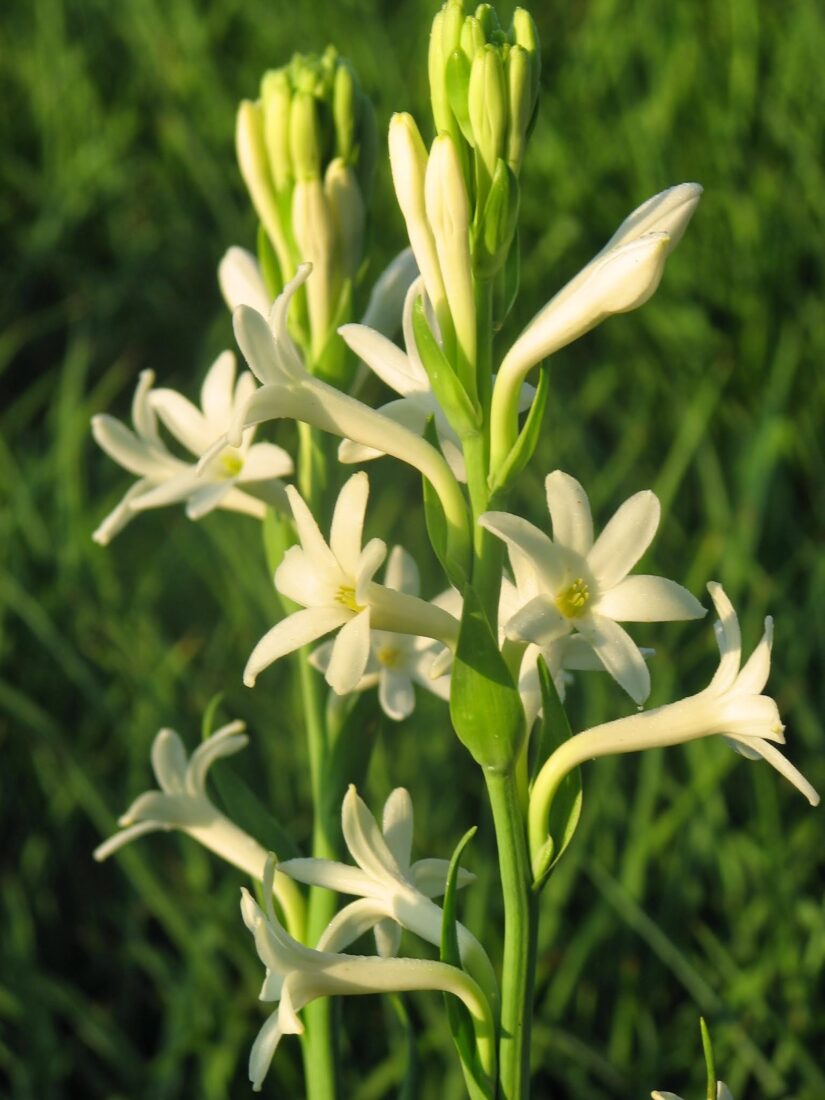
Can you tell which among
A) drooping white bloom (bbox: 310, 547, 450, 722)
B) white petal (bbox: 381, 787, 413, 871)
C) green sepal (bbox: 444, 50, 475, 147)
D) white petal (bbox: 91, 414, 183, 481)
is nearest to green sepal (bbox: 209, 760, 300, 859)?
drooping white bloom (bbox: 310, 547, 450, 722)

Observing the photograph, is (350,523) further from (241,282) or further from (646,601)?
(241,282)

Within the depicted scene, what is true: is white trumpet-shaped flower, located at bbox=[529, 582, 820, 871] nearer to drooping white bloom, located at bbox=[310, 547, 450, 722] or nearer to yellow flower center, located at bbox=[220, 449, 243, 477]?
drooping white bloom, located at bbox=[310, 547, 450, 722]

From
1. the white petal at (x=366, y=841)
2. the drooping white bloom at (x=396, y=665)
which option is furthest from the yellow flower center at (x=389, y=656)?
the white petal at (x=366, y=841)

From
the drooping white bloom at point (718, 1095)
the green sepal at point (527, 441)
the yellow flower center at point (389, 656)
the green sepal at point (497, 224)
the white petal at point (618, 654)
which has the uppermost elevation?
the green sepal at point (497, 224)

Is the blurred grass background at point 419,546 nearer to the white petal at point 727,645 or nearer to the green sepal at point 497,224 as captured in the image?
the white petal at point 727,645

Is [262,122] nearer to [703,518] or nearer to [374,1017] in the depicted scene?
[374,1017]

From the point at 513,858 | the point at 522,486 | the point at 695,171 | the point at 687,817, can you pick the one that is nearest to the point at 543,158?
the point at 695,171
